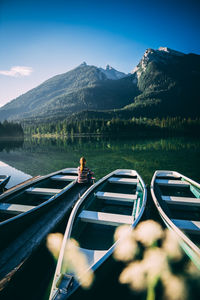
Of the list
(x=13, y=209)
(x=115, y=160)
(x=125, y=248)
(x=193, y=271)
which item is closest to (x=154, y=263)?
(x=193, y=271)

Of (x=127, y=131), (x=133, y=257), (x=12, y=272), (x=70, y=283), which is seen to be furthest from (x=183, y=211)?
(x=127, y=131)

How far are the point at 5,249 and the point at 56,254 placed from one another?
1.71 metres

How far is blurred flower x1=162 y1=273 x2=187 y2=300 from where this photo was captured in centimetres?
402

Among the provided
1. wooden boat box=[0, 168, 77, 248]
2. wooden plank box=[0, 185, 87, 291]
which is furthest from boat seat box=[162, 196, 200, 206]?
wooden boat box=[0, 168, 77, 248]

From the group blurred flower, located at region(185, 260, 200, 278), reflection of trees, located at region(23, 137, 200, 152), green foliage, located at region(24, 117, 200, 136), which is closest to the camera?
blurred flower, located at region(185, 260, 200, 278)

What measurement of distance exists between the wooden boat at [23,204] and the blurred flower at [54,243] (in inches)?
44.5

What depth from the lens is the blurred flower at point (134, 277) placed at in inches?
164

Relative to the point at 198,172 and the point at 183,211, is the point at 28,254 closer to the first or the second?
the point at 183,211

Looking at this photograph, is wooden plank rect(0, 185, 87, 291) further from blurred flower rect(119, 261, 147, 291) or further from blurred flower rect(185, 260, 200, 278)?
blurred flower rect(185, 260, 200, 278)

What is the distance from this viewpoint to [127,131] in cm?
11694

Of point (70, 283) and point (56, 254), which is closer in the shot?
point (70, 283)

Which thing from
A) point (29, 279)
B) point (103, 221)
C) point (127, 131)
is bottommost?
point (29, 279)

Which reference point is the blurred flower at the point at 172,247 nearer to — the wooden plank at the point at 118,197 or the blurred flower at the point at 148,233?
the blurred flower at the point at 148,233

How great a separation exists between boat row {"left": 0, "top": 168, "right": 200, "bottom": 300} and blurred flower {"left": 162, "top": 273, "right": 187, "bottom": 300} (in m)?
0.91
